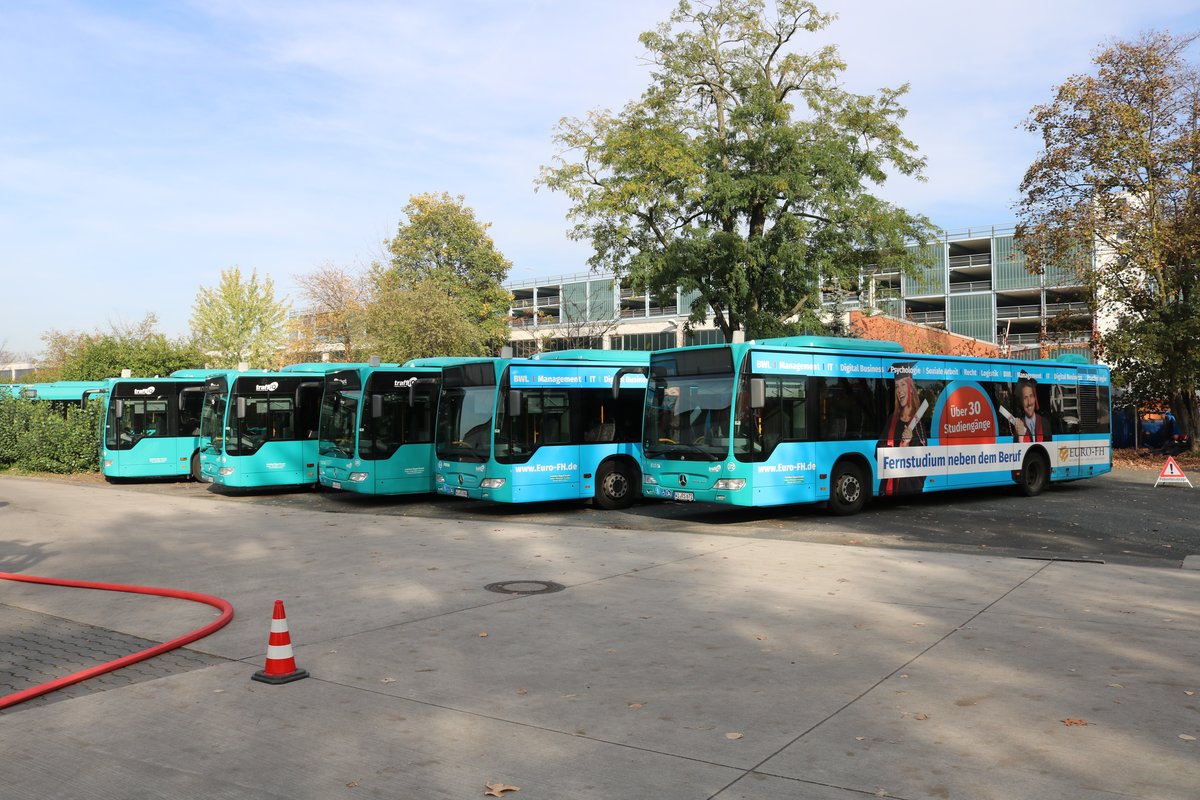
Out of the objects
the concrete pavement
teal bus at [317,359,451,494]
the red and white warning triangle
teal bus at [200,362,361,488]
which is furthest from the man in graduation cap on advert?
teal bus at [200,362,361,488]

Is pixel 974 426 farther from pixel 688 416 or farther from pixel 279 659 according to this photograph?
pixel 279 659

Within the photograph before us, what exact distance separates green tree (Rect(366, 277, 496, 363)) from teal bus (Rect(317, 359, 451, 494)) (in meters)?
21.3

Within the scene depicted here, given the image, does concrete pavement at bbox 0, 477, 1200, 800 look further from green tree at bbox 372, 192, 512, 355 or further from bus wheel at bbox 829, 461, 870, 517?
green tree at bbox 372, 192, 512, 355

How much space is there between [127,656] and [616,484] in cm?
1253

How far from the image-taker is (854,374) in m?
17.5

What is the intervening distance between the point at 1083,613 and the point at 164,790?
7.76m

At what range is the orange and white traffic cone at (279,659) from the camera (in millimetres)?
6890

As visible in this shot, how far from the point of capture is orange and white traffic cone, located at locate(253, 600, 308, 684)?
22.6ft

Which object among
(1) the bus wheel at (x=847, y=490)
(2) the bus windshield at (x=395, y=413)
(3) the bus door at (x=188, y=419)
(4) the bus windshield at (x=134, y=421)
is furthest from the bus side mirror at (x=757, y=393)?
(4) the bus windshield at (x=134, y=421)

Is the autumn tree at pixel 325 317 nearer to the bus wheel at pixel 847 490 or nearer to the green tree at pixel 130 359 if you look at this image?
the green tree at pixel 130 359

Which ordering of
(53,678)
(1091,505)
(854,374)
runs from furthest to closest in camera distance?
(1091,505), (854,374), (53,678)

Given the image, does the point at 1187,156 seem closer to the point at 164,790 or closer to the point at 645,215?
the point at 645,215

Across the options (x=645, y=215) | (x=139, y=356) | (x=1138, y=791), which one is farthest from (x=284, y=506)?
(x=139, y=356)

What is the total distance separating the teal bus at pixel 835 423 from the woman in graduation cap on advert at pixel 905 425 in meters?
0.03
